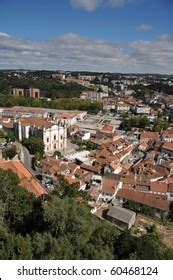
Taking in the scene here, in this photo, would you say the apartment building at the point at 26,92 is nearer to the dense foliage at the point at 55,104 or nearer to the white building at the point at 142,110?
the dense foliage at the point at 55,104

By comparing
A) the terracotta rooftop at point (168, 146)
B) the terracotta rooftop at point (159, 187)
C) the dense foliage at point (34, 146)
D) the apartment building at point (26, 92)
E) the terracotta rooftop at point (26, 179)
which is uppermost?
the apartment building at point (26, 92)

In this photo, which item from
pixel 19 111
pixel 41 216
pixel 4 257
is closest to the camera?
pixel 4 257

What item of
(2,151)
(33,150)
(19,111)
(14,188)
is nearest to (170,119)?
(19,111)

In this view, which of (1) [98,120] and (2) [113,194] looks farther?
(1) [98,120]

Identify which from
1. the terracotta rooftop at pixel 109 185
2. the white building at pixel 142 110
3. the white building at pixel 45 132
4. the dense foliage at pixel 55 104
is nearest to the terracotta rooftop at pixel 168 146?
the white building at pixel 45 132

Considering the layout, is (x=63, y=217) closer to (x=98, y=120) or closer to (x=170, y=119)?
(x=98, y=120)

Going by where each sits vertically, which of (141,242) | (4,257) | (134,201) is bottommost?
(134,201)

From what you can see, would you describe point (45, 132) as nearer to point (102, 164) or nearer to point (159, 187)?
point (102, 164)
